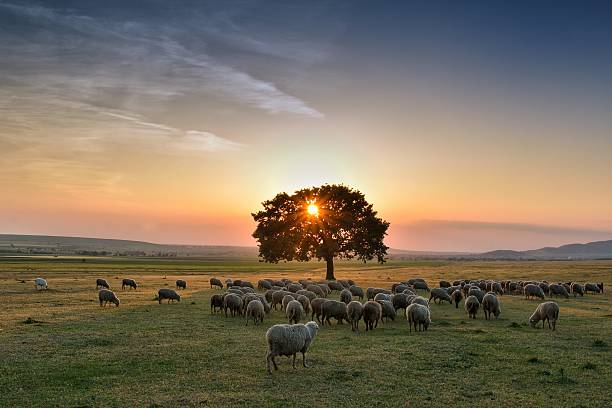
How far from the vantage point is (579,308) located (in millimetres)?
32562

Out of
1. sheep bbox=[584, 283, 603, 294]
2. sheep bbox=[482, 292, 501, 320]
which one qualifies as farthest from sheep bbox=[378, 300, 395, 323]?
sheep bbox=[584, 283, 603, 294]

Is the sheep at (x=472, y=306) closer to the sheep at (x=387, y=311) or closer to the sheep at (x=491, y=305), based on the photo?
the sheep at (x=491, y=305)

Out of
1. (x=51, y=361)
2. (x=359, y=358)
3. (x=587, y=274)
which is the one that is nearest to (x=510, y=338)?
(x=359, y=358)

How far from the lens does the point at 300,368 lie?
1552 cm

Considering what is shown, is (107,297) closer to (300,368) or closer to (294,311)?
(294,311)

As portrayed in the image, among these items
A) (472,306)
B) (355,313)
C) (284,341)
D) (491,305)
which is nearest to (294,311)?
(355,313)

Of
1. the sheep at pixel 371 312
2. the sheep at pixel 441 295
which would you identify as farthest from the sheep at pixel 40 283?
the sheep at pixel 441 295

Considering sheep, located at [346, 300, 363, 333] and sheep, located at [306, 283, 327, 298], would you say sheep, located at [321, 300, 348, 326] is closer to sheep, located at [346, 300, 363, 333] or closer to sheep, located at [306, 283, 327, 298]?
sheep, located at [346, 300, 363, 333]

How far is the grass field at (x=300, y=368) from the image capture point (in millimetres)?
12602

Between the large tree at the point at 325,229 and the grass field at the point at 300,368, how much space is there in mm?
38113

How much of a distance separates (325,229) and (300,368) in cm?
4967

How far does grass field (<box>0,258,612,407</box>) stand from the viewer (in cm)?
1260

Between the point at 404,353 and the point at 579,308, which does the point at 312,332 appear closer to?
the point at 404,353

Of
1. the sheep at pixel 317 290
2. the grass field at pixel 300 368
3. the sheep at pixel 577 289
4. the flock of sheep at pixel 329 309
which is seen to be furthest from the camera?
the sheep at pixel 577 289
